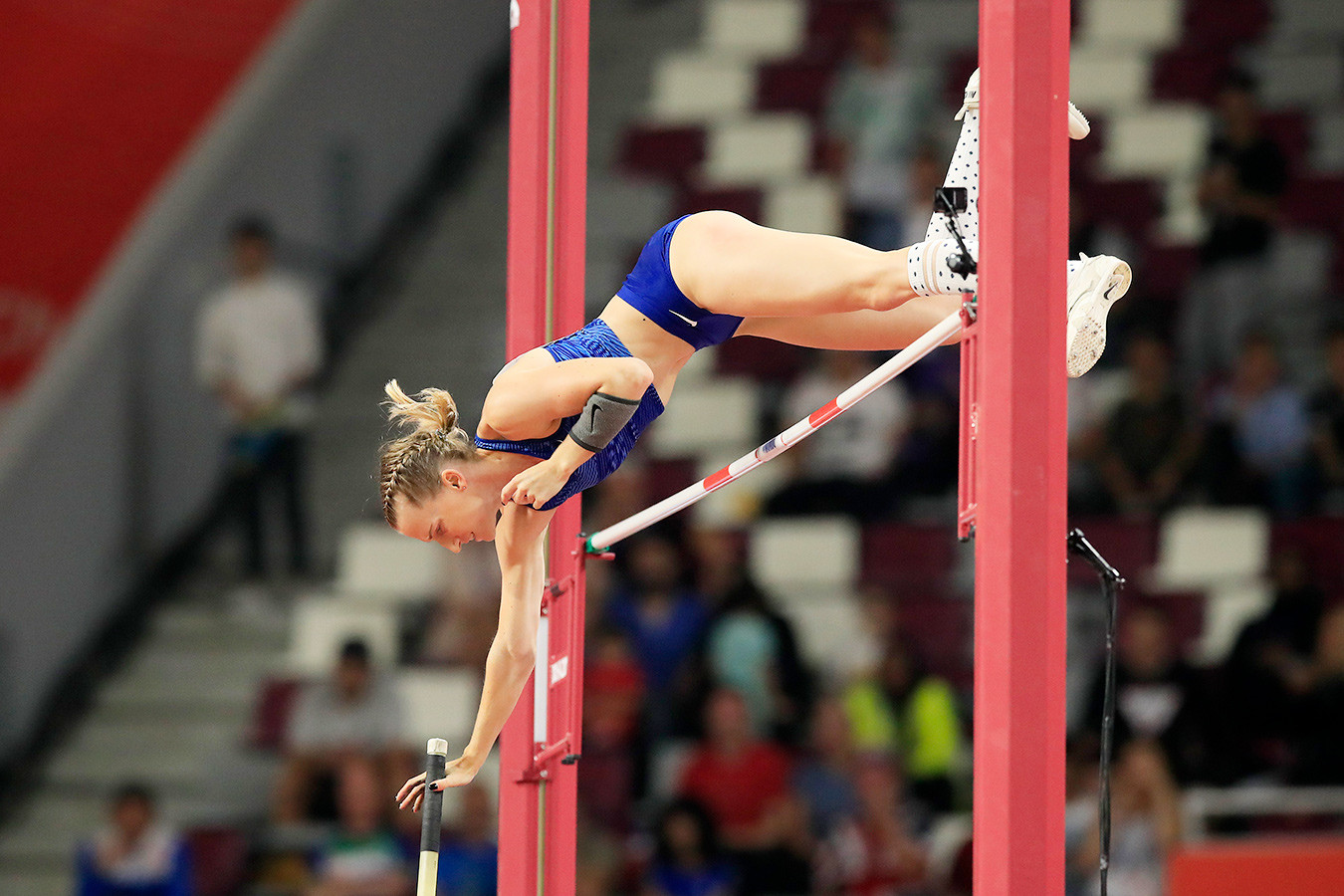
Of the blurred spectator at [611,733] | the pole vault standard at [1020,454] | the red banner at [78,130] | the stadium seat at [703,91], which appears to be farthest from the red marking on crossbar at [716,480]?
the stadium seat at [703,91]

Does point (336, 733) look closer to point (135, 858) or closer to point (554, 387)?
point (135, 858)

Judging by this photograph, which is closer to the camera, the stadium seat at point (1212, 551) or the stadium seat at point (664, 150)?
the stadium seat at point (1212, 551)

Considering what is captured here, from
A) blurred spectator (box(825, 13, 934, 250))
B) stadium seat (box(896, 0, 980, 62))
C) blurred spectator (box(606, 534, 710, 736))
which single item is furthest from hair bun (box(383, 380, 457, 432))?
stadium seat (box(896, 0, 980, 62))

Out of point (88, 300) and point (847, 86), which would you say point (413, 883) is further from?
point (847, 86)

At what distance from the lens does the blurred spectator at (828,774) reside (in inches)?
262

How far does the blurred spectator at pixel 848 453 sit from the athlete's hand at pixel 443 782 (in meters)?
4.32

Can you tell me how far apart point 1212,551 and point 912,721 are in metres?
1.55

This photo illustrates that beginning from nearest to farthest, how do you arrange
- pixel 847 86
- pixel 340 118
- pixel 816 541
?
pixel 816 541 < pixel 847 86 < pixel 340 118

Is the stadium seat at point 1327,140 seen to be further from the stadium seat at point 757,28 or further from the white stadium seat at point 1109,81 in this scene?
the stadium seat at point 757,28

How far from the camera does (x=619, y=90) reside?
11.1m

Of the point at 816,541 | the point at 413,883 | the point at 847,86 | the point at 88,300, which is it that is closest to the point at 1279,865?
the point at 816,541

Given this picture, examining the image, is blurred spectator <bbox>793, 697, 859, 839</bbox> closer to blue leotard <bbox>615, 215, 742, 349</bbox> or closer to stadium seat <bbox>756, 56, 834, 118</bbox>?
blue leotard <bbox>615, 215, 742, 349</bbox>

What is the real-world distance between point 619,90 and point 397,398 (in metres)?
7.90

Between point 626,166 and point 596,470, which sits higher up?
point 626,166
